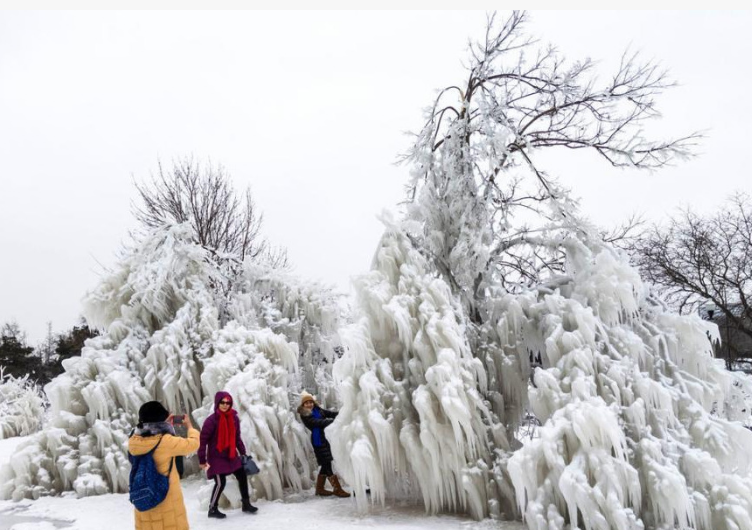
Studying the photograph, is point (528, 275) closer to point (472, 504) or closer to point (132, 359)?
point (472, 504)

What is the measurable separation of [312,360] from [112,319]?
137 inches

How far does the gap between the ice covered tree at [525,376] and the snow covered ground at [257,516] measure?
28cm

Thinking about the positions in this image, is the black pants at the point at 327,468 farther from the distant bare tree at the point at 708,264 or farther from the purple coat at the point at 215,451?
the distant bare tree at the point at 708,264

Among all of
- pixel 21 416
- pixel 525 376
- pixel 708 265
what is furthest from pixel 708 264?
pixel 21 416

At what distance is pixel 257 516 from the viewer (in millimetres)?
6156

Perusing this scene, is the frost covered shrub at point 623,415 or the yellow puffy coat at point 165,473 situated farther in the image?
the frost covered shrub at point 623,415

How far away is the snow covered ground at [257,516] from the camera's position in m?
5.66

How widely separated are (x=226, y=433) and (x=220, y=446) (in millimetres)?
155

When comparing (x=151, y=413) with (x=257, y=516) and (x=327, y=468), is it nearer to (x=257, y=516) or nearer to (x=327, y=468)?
(x=257, y=516)

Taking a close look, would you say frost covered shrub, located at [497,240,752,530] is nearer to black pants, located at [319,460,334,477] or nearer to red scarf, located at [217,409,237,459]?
black pants, located at [319,460,334,477]

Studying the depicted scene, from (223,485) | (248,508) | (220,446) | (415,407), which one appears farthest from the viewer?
(248,508)

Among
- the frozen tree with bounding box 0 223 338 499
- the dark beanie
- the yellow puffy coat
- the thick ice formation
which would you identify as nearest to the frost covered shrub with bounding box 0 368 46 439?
the frozen tree with bounding box 0 223 338 499

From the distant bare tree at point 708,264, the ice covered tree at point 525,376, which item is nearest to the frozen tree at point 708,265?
the distant bare tree at point 708,264

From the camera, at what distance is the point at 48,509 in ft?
22.6
